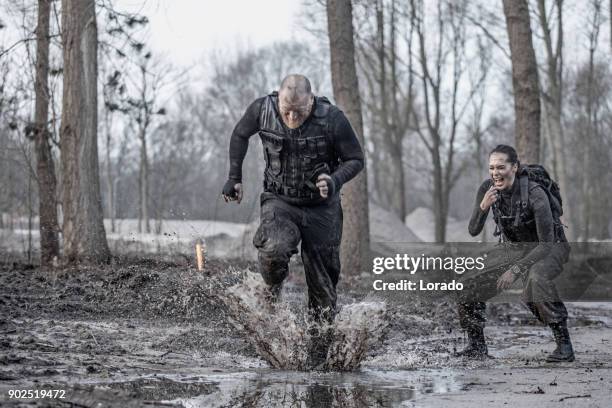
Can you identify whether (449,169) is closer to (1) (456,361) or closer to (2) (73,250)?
(2) (73,250)

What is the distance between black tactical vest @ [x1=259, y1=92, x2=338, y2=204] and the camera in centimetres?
738

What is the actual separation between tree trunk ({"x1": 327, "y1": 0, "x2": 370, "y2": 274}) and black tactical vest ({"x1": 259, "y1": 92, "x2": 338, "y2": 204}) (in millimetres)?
9401

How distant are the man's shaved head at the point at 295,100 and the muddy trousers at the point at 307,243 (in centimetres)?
64

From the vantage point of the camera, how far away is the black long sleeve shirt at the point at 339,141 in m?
7.41

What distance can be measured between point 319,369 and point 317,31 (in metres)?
28.2

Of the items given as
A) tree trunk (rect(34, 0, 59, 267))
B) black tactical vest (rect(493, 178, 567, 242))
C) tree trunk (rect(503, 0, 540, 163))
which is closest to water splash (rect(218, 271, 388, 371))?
black tactical vest (rect(493, 178, 567, 242))

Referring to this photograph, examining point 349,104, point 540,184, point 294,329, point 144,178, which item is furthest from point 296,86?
point 144,178

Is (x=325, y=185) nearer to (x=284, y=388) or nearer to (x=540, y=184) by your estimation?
(x=284, y=388)

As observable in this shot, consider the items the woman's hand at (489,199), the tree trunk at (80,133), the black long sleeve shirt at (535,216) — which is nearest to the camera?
the black long sleeve shirt at (535,216)

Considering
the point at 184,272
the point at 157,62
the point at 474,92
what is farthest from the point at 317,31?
the point at 184,272

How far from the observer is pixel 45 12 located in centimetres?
1702

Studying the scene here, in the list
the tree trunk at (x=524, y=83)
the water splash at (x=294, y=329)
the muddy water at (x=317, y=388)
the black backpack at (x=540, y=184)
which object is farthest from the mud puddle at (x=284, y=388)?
the tree trunk at (x=524, y=83)

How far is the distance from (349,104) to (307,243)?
9558 millimetres

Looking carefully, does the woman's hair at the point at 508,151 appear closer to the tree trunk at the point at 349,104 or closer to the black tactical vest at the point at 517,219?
the black tactical vest at the point at 517,219
